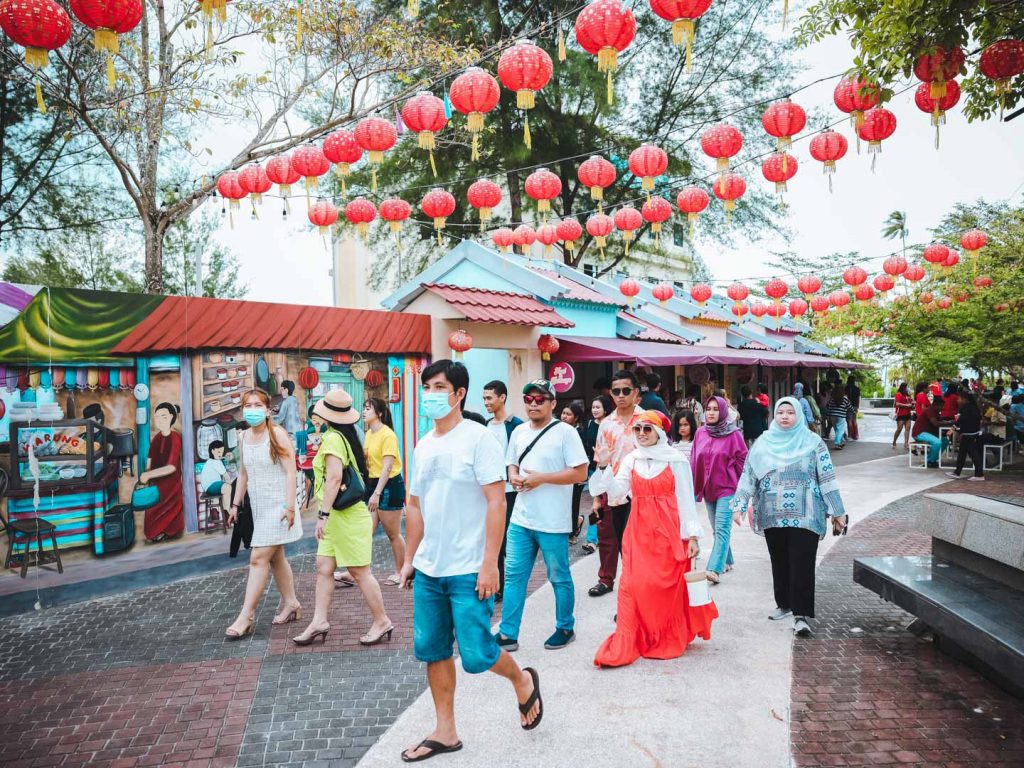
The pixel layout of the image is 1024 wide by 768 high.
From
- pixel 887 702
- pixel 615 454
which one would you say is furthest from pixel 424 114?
pixel 887 702

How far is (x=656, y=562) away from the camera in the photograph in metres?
4.35

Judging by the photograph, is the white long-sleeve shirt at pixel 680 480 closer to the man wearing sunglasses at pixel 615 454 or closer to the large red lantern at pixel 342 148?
the man wearing sunglasses at pixel 615 454

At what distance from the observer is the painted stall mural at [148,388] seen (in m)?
5.87

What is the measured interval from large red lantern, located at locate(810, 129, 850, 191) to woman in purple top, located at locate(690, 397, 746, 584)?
9.73ft

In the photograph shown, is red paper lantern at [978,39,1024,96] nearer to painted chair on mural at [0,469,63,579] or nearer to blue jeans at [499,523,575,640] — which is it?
blue jeans at [499,523,575,640]

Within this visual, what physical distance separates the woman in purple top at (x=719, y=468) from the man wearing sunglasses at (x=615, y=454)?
752 millimetres

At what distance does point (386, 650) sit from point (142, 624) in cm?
221

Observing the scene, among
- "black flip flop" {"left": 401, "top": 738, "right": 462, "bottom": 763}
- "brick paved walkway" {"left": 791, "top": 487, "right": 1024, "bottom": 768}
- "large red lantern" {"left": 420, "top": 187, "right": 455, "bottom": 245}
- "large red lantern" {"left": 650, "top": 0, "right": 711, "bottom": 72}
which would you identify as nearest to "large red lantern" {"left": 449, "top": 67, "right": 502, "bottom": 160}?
"large red lantern" {"left": 650, "top": 0, "right": 711, "bottom": 72}

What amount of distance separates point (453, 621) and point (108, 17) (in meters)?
4.40

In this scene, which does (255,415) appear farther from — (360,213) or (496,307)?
(496,307)

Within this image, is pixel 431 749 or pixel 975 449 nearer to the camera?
pixel 431 749

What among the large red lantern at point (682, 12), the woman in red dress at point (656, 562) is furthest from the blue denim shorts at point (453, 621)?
the large red lantern at point (682, 12)

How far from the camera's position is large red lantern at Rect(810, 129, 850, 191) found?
6926mm

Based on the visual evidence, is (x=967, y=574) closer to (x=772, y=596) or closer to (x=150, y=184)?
(x=772, y=596)
